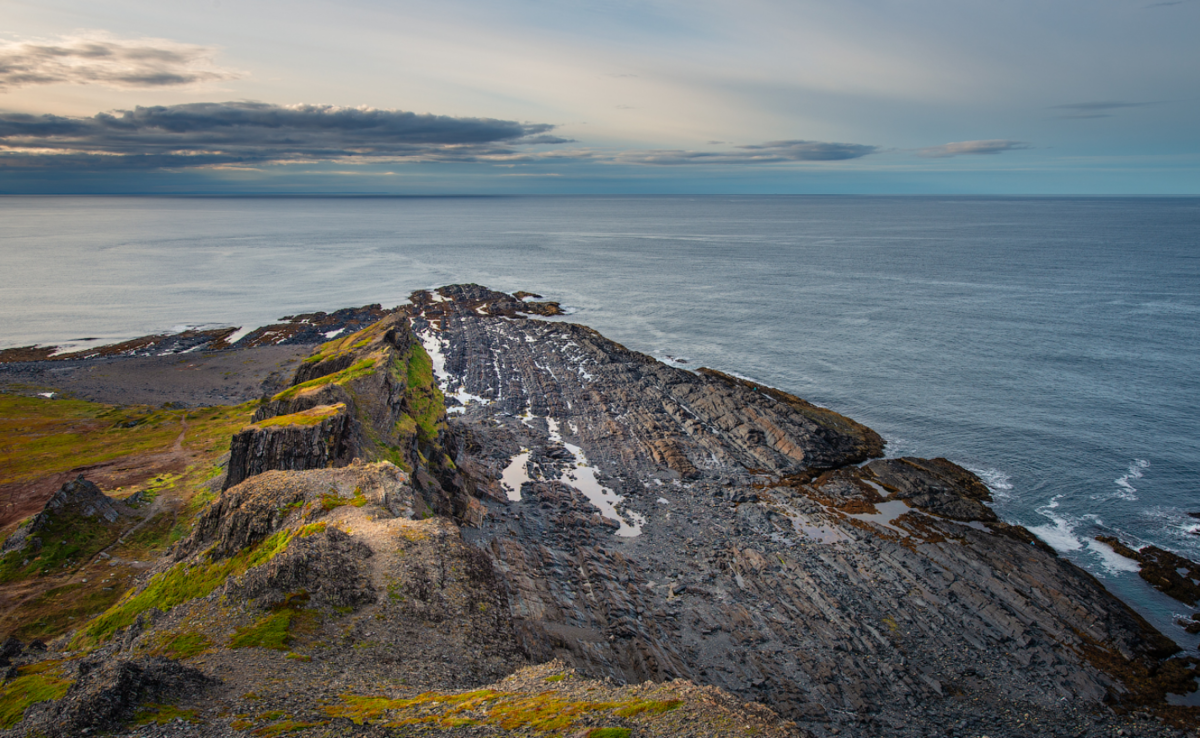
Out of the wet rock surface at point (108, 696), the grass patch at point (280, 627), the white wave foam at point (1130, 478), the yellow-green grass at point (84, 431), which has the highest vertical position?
the wet rock surface at point (108, 696)

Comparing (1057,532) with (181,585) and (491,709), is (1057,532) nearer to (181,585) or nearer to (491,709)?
(491,709)

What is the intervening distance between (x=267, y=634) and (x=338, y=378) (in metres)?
25.0

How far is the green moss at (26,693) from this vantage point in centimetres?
1602

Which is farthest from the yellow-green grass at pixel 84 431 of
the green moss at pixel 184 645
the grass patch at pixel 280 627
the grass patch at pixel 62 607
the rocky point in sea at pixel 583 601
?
the grass patch at pixel 280 627

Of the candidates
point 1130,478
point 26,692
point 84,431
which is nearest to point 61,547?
point 26,692

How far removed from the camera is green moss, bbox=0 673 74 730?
16.0m

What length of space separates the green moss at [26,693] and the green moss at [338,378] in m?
21.7

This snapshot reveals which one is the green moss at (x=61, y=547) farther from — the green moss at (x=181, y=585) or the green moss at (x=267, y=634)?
the green moss at (x=267, y=634)

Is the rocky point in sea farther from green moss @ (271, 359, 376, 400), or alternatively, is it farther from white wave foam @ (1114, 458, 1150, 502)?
white wave foam @ (1114, 458, 1150, 502)

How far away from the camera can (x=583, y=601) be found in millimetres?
31188

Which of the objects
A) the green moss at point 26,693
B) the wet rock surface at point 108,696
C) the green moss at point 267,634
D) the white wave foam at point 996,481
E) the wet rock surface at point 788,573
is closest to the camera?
the wet rock surface at point 108,696

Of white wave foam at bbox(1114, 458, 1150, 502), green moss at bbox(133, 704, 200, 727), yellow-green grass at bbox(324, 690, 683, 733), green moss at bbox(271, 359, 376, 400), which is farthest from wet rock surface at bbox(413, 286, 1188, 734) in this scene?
green moss at bbox(133, 704, 200, 727)

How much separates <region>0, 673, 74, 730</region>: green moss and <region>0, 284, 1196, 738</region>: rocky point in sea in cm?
11

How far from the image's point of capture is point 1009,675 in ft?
88.6
